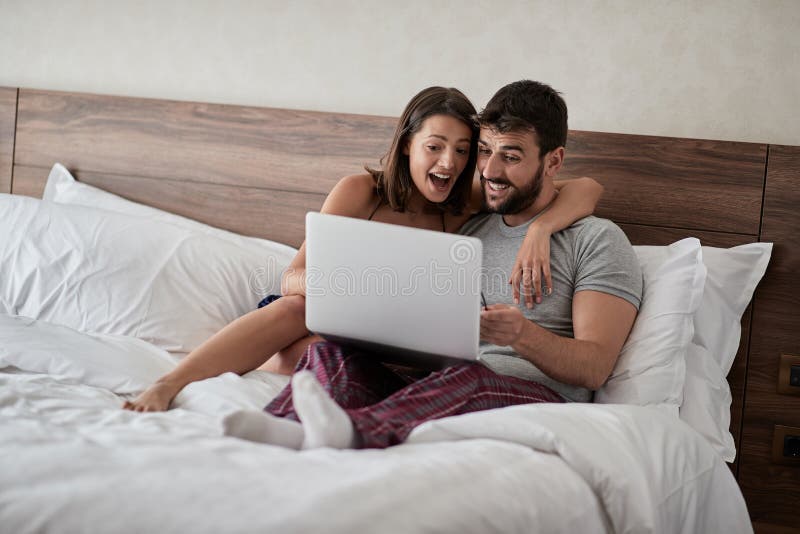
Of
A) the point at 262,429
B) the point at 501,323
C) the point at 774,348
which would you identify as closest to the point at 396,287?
the point at 501,323

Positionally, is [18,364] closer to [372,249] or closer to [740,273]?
[372,249]

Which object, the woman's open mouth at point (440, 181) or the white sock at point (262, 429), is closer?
the white sock at point (262, 429)

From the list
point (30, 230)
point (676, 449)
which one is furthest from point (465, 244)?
point (30, 230)

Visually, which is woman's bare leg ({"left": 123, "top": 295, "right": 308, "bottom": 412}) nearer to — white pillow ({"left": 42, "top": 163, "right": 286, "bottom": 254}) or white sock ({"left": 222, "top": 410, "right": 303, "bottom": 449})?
white sock ({"left": 222, "top": 410, "right": 303, "bottom": 449})

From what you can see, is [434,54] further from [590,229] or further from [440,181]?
[590,229]

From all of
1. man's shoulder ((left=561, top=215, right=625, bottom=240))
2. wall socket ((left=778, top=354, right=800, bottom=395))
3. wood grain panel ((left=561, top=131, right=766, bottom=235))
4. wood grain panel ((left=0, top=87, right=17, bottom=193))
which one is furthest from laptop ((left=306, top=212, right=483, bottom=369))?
wood grain panel ((left=0, top=87, right=17, bottom=193))

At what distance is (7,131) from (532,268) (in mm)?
1950

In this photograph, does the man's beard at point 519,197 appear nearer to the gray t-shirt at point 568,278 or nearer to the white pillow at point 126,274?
the gray t-shirt at point 568,278

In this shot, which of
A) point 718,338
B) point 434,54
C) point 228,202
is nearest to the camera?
point 718,338

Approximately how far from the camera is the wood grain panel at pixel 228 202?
2.40 m

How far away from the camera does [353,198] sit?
199 cm

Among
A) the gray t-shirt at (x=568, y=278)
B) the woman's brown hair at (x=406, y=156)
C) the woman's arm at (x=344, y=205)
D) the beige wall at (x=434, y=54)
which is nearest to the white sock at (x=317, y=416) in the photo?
the gray t-shirt at (x=568, y=278)

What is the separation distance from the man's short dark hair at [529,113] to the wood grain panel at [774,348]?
584 mm

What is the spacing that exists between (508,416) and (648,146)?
1.07 metres
